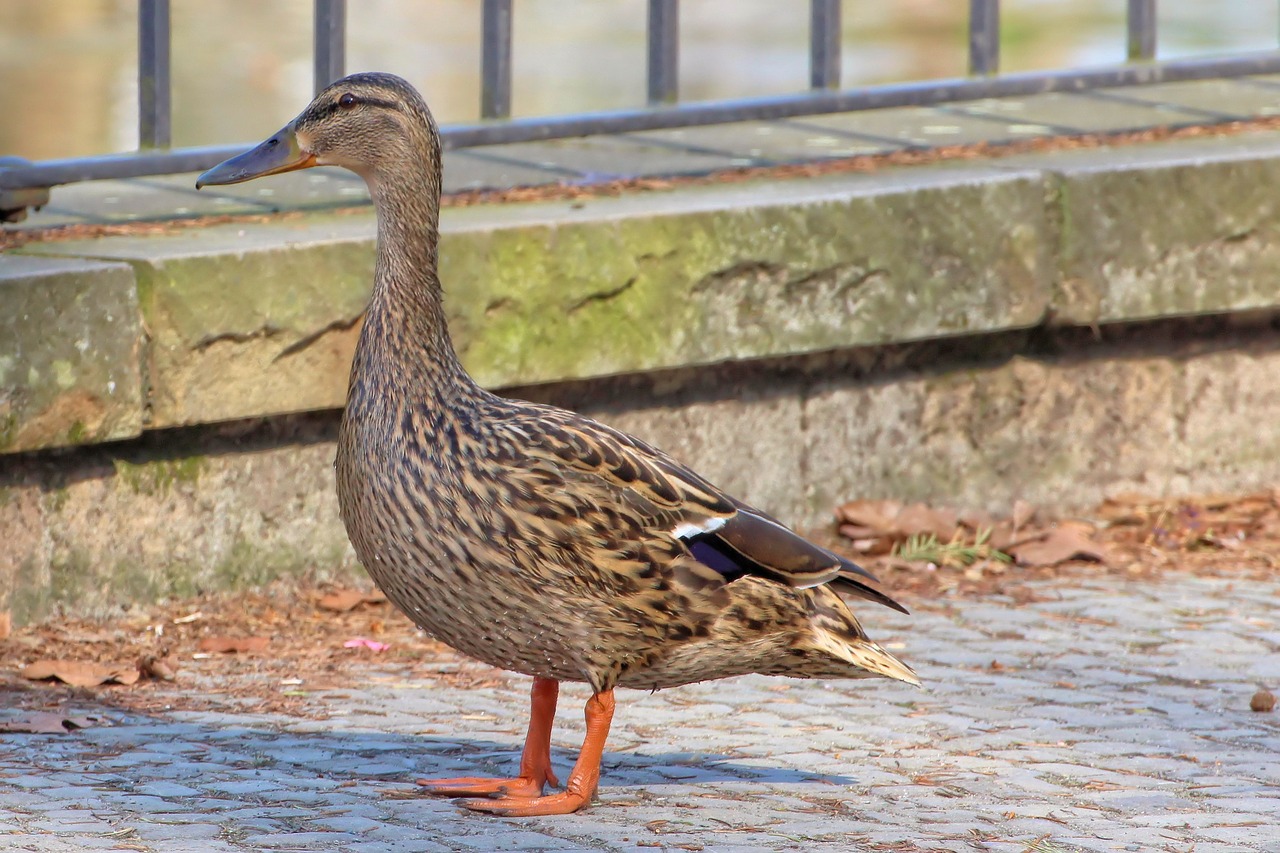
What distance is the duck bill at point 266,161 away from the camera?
445 centimetres

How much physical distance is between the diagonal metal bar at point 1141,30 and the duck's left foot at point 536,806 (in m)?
4.37

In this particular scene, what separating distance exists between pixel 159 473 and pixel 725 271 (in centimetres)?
176

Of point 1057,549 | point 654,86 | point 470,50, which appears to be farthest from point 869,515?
point 470,50

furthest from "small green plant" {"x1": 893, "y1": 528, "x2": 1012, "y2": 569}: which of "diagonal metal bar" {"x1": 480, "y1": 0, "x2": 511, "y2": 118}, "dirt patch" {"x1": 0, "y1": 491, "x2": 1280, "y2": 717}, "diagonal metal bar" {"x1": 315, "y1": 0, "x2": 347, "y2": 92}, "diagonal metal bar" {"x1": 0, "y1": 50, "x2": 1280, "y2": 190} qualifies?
"diagonal metal bar" {"x1": 315, "y1": 0, "x2": 347, "y2": 92}

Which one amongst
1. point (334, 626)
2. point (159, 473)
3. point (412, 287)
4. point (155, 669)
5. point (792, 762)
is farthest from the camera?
point (334, 626)

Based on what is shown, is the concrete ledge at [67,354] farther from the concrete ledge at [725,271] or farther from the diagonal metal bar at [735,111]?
the diagonal metal bar at [735,111]

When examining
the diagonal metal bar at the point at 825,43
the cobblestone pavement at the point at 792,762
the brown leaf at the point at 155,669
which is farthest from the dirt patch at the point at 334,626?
the diagonal metal bar at the point at 825,43

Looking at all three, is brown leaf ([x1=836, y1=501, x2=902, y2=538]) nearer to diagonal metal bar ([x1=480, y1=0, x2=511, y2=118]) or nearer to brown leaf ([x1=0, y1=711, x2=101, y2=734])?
diagonal metal bar ([x1=480, y1=0, x2=511, y2=118])

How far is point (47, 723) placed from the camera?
4.73 m

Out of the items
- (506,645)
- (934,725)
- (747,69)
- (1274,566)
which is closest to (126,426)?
(506,645)

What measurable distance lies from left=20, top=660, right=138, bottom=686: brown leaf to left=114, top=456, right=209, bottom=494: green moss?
58cm

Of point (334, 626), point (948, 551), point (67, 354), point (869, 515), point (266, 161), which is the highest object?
point (266, 161)

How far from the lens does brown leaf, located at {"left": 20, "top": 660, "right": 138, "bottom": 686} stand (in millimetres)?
5117

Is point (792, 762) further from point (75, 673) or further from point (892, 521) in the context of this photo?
point (892, 521)
